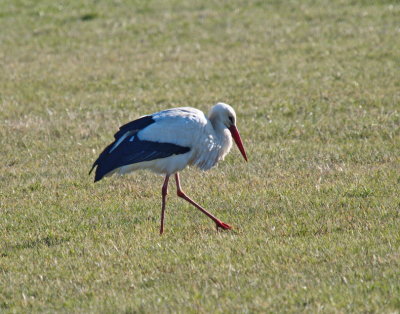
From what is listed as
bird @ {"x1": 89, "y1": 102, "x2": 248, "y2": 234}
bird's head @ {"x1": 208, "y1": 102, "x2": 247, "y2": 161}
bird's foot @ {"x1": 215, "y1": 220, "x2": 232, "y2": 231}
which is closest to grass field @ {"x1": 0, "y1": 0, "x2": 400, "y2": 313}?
bird's foot @ {"x1": 215, "y1": 220, "x2": 232, "y2": 231}

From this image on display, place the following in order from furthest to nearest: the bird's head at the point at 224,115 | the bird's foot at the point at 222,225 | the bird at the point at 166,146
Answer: the bird's head at the point at 224,115, the bird at the point at 166,146, the bird's foot at the point at 222,225

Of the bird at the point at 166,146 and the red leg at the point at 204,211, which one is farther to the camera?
the bird at the point at 166,146

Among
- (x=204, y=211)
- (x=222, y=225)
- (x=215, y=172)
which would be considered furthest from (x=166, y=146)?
(x=215, y=172)

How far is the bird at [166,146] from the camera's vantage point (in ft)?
27.1

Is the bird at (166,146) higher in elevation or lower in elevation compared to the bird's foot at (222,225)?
higher

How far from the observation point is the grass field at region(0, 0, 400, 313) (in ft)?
21.2

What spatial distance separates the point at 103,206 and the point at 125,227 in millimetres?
742

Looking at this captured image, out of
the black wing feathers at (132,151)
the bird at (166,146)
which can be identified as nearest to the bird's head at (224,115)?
the bird at (166,146)

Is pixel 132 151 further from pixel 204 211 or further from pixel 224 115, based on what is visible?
pixel 224 115

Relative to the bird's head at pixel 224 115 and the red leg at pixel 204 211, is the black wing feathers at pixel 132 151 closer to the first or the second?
the red leg at pixel 204 211

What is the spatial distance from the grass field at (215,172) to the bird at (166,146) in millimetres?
464

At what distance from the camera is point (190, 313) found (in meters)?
5.90

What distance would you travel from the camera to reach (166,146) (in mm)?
8359

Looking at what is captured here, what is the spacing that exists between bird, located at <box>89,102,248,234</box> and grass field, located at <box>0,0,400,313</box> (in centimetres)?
46
